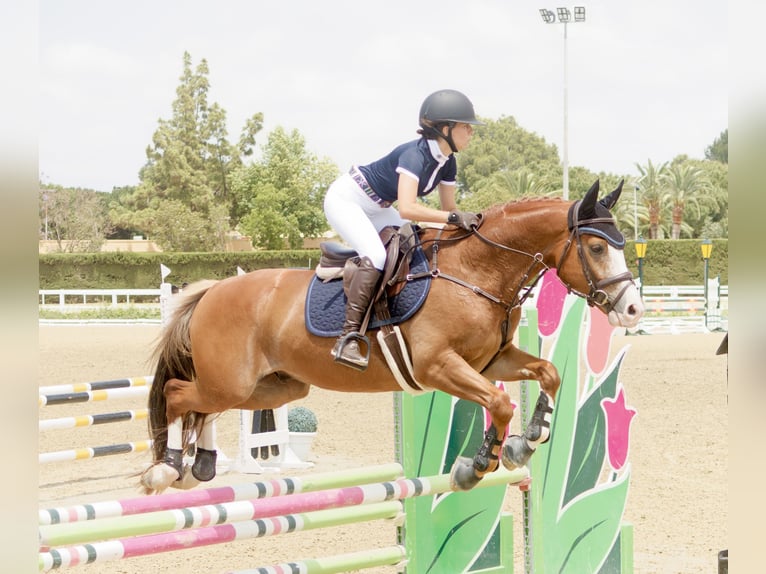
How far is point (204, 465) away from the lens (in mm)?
4574

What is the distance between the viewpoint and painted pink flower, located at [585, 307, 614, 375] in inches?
185

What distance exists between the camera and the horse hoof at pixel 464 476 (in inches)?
155

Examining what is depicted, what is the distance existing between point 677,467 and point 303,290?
4.57m

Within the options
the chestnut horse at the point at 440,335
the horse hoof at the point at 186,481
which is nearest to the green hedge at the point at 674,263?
the chestnut horse at the point at 440,335

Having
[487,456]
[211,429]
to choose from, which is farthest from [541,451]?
Result: [211,429]

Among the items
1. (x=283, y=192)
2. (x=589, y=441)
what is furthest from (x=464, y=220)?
(x=283, y=192)

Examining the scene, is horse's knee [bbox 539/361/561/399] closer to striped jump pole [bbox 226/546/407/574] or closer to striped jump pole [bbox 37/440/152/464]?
striped jump pole [bbox 226/546/407/574]

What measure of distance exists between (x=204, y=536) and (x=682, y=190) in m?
52.3

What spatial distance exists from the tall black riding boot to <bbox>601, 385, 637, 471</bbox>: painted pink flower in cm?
149

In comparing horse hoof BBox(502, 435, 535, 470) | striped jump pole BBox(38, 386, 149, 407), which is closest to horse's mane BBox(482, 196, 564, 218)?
horse hoof BBox(502, 435, 535, 470)
